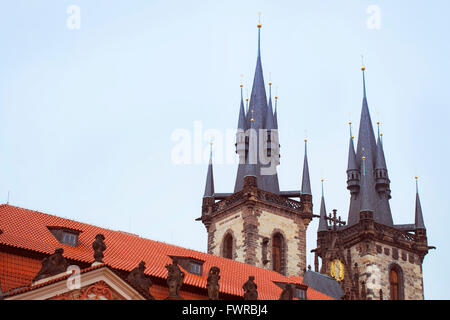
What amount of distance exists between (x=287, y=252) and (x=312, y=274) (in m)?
1.94

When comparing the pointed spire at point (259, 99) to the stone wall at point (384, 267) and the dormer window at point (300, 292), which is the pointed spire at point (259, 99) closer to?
the stone wall at point (384, 267)

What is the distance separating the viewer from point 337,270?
173 feet

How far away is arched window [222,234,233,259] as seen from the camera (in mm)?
52531

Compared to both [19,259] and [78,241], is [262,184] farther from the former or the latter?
[19,259]

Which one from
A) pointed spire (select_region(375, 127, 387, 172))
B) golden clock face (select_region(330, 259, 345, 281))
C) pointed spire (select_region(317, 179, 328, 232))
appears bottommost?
golden clock face (select_region(330, 259, 345, 281))

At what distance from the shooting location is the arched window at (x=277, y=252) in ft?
170

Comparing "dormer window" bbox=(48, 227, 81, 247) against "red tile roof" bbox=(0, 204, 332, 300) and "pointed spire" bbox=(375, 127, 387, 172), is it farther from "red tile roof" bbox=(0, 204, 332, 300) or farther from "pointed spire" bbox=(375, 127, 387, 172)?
"pointed spire" bbox=(375, 127, 387, 172)

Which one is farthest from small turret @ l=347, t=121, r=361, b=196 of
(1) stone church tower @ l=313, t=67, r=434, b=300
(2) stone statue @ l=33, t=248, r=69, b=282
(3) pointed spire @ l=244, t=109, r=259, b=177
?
(2) stone statue @ l=33, t=248, r=69, b=282

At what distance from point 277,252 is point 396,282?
9332mm

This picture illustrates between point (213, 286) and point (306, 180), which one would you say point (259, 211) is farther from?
point (213, 286)

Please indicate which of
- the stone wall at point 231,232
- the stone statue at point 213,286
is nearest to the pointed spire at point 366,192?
the stone wall at point 231,232

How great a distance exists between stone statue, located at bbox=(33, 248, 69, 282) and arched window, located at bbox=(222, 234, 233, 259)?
80.8ft
